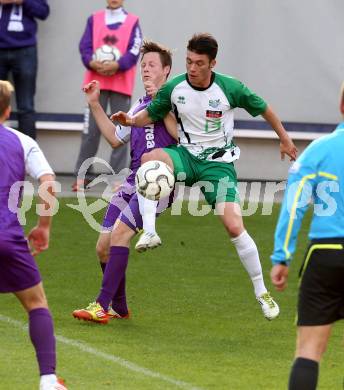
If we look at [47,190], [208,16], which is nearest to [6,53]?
[208,16]

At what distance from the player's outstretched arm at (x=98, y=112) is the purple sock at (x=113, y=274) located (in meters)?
0.88

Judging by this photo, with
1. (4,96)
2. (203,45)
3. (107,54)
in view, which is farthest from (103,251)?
(107,54)

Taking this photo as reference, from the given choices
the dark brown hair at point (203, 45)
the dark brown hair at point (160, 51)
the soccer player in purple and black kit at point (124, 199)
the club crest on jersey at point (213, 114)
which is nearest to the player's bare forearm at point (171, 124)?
the soccer player in purple and black kit at point (124, 199)

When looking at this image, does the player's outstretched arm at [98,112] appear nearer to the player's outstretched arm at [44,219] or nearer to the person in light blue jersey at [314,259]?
the player's outstretched arm at [44,219]

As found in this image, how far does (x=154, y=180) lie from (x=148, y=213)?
26cm

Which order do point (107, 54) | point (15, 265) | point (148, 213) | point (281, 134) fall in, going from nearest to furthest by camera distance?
point (15, 265) < point (148, 213) < point (281, 134) < point (107, 54)

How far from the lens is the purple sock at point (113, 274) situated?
9516 millimetres

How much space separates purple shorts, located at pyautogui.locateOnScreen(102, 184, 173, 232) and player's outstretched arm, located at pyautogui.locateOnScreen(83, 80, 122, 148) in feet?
1.31

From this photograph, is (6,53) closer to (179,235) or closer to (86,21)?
(86,21)

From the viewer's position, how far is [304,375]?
6.34 meters

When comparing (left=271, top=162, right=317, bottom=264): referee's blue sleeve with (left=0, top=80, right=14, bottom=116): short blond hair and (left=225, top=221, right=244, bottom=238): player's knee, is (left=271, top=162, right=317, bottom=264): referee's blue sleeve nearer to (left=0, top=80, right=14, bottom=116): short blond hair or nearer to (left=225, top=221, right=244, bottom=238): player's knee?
(left=0, top=80, right=14, bottom=116): short blond hair

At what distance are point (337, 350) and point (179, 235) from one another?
497 cm

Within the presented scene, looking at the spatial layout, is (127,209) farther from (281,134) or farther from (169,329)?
(281,134)

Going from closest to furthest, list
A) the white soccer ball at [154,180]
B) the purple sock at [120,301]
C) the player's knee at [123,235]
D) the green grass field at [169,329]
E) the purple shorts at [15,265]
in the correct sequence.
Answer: the purple shorts at [15,265]
the green grass field at [169,329]
the white soccer ball at [154,180]
the player's knee at [123,235]
the purple sock at [120,301]
